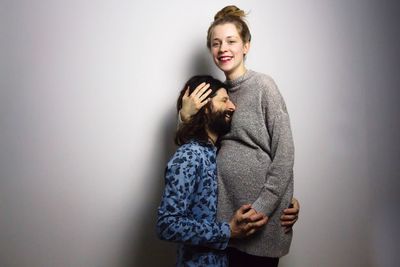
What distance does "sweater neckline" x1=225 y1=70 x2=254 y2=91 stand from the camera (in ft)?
4.53

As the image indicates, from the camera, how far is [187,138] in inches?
49.6

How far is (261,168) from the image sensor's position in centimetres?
126

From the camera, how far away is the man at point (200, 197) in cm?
111

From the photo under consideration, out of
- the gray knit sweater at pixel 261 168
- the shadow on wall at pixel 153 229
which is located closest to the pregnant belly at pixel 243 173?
the gray knit sweater at pixel 261 168

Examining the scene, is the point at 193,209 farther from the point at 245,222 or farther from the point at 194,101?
the point at 194,101

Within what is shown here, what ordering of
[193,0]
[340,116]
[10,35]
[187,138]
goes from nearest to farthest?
[187,138] < [10,35] < [193,0] < [340,116]

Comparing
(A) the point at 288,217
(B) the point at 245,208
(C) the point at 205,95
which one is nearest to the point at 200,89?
(C) the point at 205,95

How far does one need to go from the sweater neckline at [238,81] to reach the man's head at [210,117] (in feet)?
0.19

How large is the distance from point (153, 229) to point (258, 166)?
0.76 m

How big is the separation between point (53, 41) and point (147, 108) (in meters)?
0.51

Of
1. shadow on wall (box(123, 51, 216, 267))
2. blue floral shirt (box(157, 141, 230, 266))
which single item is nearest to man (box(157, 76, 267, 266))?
blue floral shirt (box(157, 141, 230, 266))

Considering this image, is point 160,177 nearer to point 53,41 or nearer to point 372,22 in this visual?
point 53,41

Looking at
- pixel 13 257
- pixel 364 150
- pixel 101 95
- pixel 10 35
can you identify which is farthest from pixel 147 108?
pixel 364 150

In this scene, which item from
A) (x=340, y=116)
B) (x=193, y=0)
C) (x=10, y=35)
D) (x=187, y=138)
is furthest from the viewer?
(x=340, y=116)
